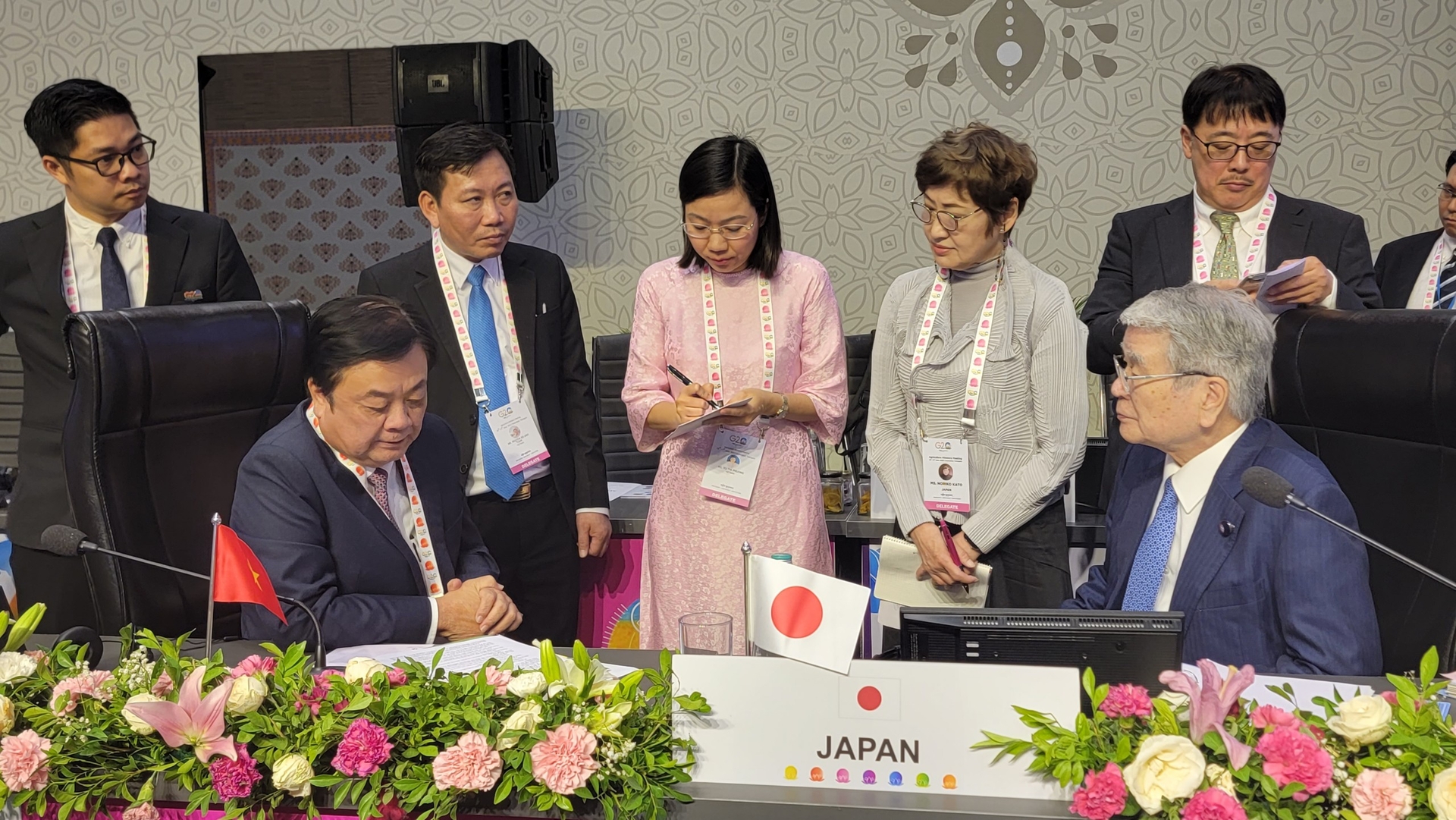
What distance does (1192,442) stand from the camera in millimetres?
1945

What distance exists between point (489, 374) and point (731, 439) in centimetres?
57

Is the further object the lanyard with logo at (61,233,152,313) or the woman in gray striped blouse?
the lanyard with logo at (61,233,152,313)

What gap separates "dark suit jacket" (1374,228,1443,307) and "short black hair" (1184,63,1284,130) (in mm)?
1322

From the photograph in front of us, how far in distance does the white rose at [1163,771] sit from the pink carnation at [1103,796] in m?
0.01

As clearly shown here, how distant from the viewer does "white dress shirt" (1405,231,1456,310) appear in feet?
11.6

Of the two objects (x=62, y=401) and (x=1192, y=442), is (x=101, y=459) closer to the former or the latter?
(x=62, y=401)

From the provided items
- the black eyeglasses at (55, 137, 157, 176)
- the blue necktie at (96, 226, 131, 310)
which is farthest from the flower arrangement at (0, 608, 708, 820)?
the black eyeglasses at (55, 137, 157, 176)

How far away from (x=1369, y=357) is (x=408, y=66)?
137 inches

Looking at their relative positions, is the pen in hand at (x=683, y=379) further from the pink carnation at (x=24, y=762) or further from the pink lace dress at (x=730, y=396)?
the pink carnation at (x=24, y=762)

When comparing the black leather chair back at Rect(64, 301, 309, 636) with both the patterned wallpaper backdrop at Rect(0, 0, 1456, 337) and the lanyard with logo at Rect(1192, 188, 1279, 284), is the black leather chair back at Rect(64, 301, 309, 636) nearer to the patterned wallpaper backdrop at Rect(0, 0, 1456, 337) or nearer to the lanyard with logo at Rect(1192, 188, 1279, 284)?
the lanyard with logo at Rect(1192, 188, 1279, 284)

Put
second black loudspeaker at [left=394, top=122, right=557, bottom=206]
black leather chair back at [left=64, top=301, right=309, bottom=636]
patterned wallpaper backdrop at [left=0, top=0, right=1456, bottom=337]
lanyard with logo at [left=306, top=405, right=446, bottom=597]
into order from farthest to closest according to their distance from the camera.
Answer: patterned wallpaper backdrop at [left=0, top=0, right=1456, bottom=337], second black loudspeaker at [left=394, top=122, right=557, bottom=206], lanyard with logo at [left=306, top=405, right=446, bottom=597], black leather chair back at [left=64, top=301, right=309, bottom=636]

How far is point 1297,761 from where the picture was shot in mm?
1220

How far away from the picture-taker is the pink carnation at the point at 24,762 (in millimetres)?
1354

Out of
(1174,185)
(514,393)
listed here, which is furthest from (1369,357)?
(1174,185)
